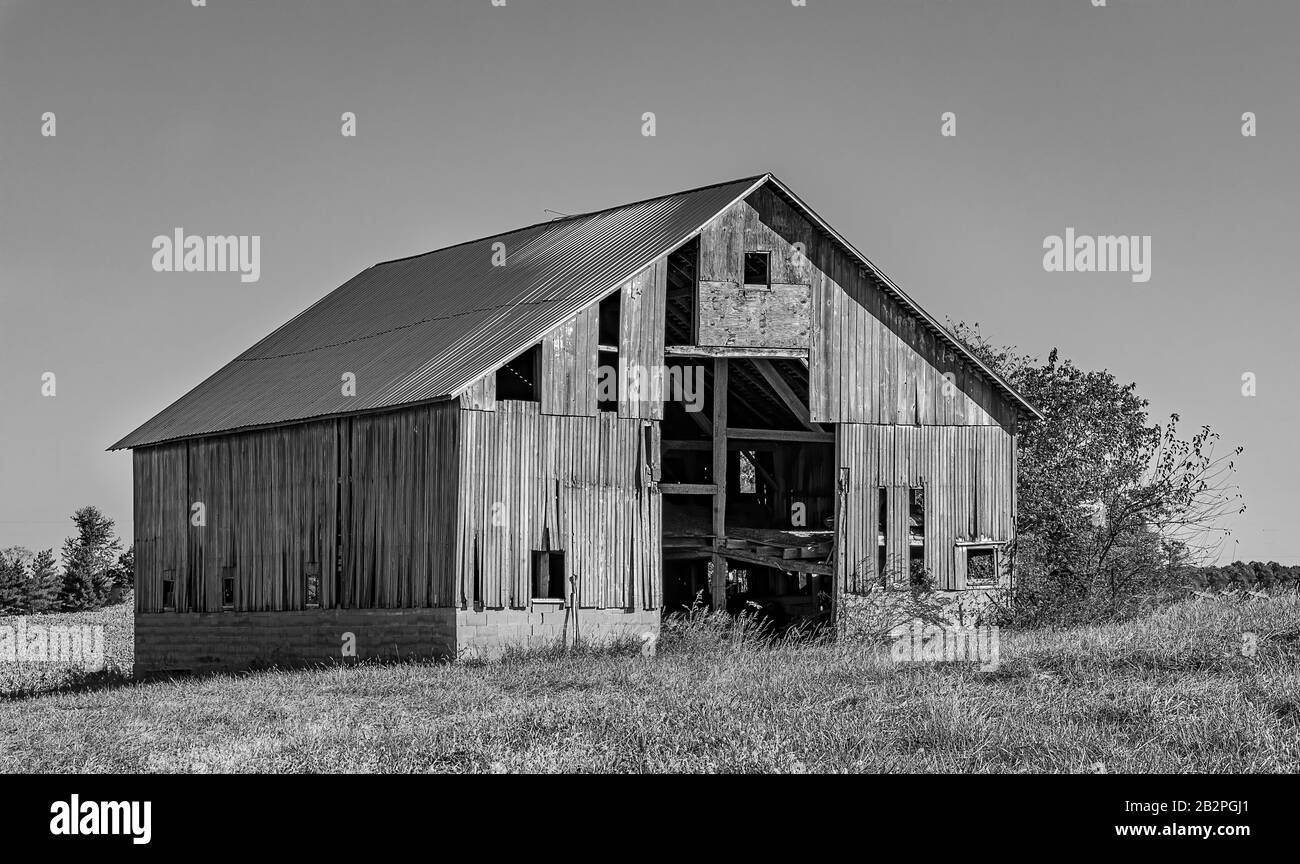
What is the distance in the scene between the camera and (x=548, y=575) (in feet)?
93.6

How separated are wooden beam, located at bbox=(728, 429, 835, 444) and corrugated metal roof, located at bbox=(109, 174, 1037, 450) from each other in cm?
306

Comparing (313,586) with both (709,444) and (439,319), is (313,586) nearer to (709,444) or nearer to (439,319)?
(439,319)

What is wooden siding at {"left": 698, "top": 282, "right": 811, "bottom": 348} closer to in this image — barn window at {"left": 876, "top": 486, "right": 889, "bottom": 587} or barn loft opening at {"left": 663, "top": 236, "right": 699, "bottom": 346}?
barn loft opening at {"left": 663, "top": 236, "right": 699, "bottom": 346}

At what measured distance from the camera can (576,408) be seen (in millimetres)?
28891

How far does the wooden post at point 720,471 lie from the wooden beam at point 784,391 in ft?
2.80

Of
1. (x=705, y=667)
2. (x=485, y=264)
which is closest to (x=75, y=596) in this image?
(x=485, y=264)

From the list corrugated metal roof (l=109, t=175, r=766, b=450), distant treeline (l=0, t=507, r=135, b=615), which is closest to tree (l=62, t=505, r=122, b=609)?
distant treeline (l=0, t=507, r=135, b=615)

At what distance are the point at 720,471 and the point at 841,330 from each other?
359cm

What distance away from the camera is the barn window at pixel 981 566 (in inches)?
1296

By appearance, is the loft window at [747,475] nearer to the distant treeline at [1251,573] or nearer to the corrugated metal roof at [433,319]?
the corrugated metal roof at [433,319]

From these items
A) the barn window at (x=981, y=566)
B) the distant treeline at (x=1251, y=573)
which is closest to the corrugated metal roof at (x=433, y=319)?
the barn window at (x=981, y=566)

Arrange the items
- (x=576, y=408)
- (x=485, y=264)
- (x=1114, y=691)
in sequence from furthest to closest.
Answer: (x=485, y=264)
(x=576, y=408)
(x=1114, y=691)
